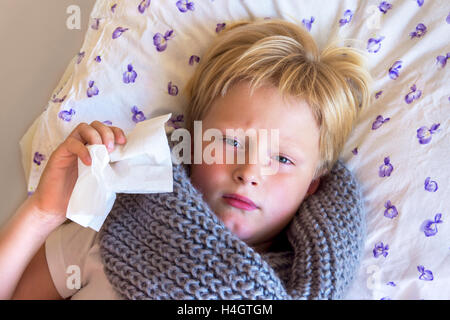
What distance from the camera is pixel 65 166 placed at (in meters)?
0.79

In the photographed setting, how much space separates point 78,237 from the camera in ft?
2.94

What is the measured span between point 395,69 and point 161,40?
47cm

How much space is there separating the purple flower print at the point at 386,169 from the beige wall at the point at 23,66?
2.45 ft

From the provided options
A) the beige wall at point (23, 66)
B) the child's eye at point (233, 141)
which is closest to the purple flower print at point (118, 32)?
the beige wall at point (23, 66)

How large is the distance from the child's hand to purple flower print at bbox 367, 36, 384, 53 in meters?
0.53

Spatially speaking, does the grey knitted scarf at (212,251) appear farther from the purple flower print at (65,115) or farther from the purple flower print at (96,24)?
the purple flower print at (96,24)

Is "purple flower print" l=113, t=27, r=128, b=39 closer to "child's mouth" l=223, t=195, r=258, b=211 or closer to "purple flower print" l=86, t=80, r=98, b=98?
"purple flower print" l=86, t=80, r=98, b=98

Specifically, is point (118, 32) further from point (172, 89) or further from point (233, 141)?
point (233, 141)

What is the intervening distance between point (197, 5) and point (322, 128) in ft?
1.17

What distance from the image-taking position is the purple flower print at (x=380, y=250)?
2.76 ft

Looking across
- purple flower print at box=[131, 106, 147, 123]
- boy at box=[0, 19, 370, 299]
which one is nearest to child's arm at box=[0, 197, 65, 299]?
boy at box=[0, 19, 370, 299]

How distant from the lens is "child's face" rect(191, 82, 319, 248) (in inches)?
31.0
